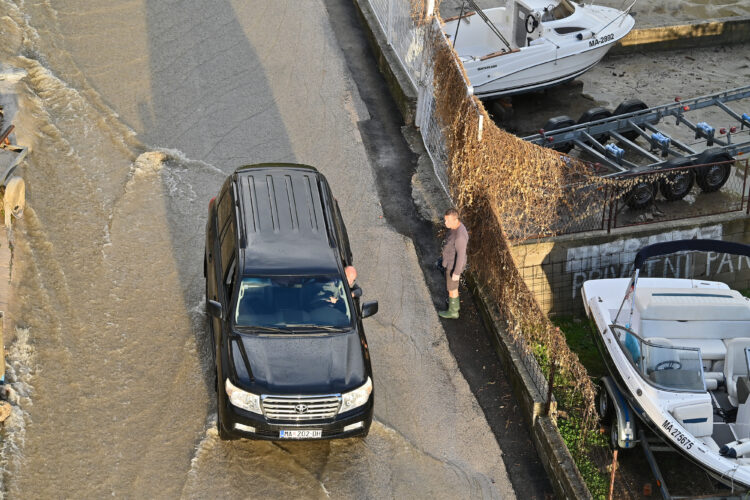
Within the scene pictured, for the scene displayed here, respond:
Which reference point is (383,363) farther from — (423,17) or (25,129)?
(25,129)

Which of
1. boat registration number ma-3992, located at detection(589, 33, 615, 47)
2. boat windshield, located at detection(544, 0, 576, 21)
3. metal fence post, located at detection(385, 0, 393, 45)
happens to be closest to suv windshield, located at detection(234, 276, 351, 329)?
metal fence post, located at detection(385, 0, 393, 45)

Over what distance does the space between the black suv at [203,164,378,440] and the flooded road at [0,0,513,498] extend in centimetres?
72

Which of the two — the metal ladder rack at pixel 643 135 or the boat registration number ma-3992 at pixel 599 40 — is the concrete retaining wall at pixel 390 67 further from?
the boat registration number ma-3992 at pixel 599 40

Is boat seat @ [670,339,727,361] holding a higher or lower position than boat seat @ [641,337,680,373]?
lower

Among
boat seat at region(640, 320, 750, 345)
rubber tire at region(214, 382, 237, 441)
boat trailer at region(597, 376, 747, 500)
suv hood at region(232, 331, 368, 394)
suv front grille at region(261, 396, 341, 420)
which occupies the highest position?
suv hood at region(232, 331, 368, 394)

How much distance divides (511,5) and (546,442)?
41.2 feet

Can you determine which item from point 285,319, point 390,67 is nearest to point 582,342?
point 285,319

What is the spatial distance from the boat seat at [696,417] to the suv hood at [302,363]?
393cm

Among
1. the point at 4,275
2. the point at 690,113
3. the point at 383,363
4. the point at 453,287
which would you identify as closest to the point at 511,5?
the point at 690,113

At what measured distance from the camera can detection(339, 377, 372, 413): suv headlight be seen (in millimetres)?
10664

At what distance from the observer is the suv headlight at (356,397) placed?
35.0 ft

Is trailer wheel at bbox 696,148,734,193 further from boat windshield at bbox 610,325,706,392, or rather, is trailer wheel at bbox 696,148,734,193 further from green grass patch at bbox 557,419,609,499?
green grass patch at bbox 557,419,609,499

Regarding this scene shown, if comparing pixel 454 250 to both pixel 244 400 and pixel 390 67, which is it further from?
pixel 390 67

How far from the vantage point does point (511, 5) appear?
69.9 ft
